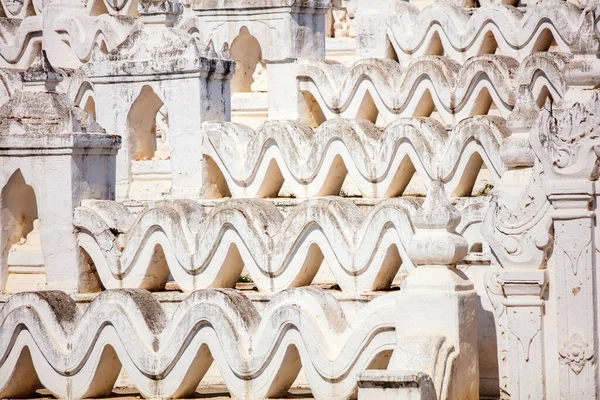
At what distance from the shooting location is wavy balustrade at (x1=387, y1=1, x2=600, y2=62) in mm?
15336

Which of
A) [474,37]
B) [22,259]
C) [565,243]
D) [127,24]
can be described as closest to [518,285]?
[565,243]

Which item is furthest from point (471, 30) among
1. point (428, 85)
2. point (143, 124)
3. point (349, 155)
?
point (143, 124)

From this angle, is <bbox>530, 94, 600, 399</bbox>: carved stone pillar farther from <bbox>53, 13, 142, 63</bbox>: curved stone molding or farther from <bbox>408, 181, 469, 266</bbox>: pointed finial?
<bbox>53, 13, 142, 63</bbox>: curved stone molding

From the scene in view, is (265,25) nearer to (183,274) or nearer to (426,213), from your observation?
(183,274)

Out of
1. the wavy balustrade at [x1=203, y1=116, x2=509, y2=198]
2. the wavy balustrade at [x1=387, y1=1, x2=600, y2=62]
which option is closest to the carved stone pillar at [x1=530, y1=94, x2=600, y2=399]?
the wavy balustrade at [x1=203, y1=116, x2=509, y2=198]

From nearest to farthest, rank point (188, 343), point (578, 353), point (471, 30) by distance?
point (578, 353) → point (188, 343) → point (471, 30)

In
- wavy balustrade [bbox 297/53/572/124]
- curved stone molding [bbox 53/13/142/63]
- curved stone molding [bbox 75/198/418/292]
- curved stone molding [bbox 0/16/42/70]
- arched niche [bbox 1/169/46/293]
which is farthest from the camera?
curved stone molding [bbox 0/16/42/70]

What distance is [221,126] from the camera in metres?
14.7

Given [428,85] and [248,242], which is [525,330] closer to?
[248,242]

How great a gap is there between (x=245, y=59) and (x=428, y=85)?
7.94 feet

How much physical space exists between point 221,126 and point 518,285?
18.2 feet

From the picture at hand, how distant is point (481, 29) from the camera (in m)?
16.1

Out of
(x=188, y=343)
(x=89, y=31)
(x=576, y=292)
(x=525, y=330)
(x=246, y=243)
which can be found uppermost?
(x=89, y=31)

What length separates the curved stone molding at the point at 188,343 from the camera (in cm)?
1057
